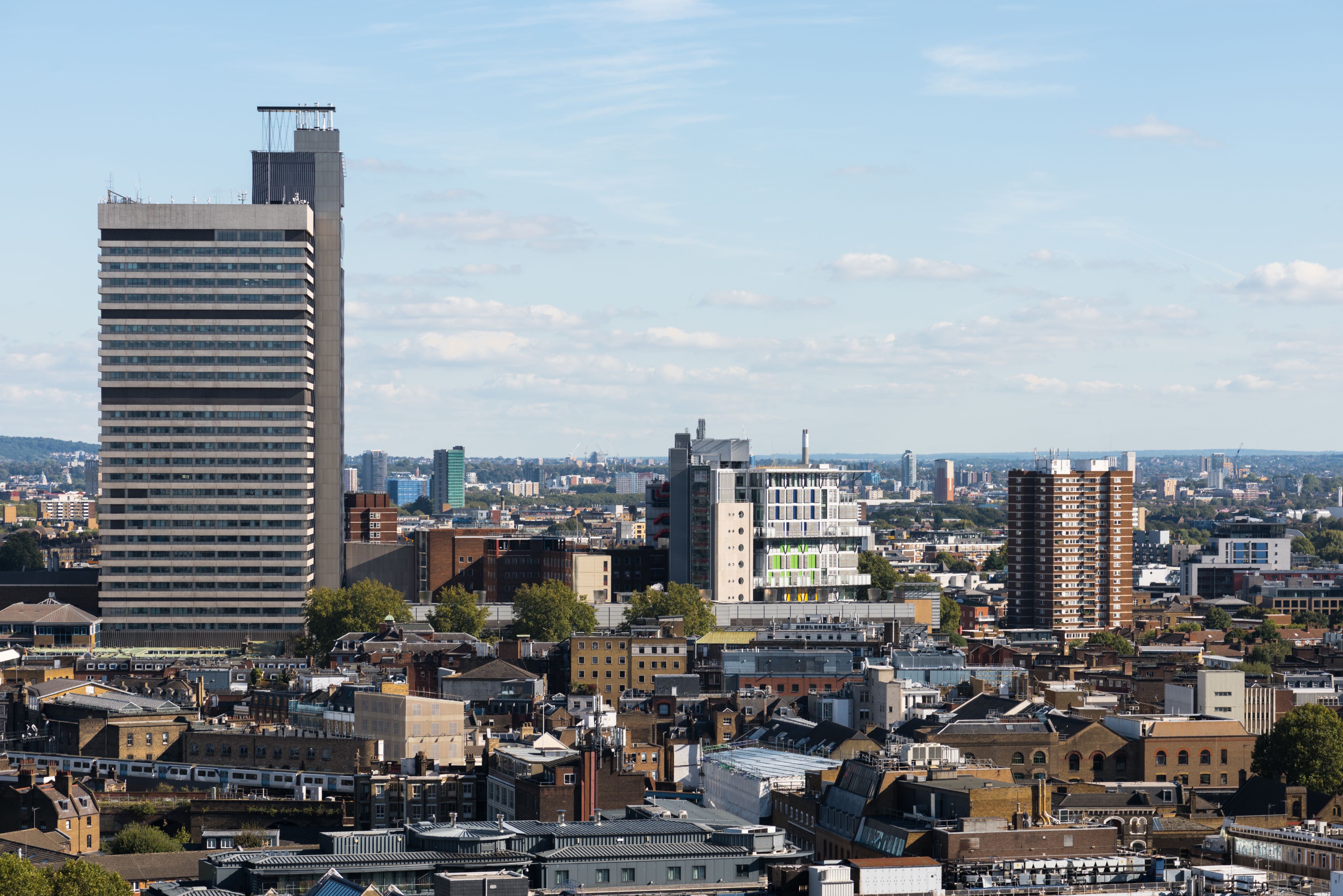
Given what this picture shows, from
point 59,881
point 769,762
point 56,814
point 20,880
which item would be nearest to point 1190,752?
point 769,762

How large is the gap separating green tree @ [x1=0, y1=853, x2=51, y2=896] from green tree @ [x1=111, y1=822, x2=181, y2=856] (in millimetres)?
21199

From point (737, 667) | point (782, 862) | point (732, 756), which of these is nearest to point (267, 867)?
point (782, 862)

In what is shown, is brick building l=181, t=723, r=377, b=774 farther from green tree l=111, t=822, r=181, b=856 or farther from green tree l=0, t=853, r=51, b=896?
green tree l=0, t=853, r=51, b=896

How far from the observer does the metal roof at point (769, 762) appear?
354 feet

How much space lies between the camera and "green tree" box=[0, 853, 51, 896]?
8075 centimetres

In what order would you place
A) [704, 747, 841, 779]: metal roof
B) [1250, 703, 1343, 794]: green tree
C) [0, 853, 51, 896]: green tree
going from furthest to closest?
[1250, 703, 1343, 794]: green tree < [704, 747, 841, 779]: metal roof < [0, 853, 51, 896]: green tree

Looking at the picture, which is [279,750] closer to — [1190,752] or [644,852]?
[644,852]

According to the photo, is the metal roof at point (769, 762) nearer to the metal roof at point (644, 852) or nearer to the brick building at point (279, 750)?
the brick building at point (279, 750)

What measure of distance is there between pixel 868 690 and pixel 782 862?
61909 mm

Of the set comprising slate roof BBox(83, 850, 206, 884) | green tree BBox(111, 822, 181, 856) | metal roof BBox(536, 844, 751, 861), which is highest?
metal roof BBox(536, 844, 751, 861)

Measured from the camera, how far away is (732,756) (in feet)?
390

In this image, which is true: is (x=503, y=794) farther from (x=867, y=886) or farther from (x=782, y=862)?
(x=867, y=886)

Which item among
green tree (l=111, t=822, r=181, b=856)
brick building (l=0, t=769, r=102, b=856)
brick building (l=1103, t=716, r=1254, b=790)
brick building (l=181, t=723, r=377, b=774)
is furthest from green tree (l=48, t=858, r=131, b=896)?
brick building (l=1103, t=716, r=1254, b=790)

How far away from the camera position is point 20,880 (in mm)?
81500
